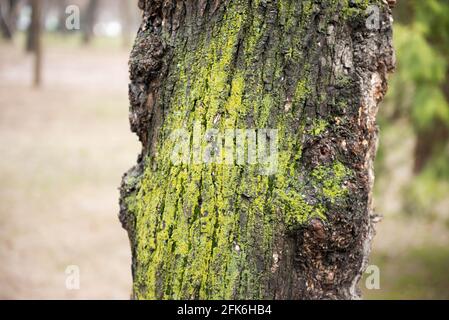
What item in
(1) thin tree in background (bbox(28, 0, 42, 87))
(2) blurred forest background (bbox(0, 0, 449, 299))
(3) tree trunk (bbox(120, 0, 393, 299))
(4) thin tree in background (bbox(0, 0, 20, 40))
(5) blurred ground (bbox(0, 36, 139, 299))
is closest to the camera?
(3) tree trunk (bbox(120, 0, 393, 299))

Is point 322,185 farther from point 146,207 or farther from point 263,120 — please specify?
point 146,207

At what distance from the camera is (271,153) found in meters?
2.40

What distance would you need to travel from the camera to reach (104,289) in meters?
6.99

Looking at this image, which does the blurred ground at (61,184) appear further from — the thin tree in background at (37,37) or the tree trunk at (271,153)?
the tree trunk at (271,153)

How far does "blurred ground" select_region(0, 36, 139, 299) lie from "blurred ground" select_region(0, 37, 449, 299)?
0.06ft

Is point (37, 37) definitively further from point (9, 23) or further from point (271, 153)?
point (9, 23)

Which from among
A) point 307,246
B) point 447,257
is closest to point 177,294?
point 307,246

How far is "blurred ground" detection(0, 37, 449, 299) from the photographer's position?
7207 mm

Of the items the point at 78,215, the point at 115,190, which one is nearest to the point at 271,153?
the point at 78,215

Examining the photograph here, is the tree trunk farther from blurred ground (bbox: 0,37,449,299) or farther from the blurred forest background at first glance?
blurred ground (bbox: 0,37,449,299)

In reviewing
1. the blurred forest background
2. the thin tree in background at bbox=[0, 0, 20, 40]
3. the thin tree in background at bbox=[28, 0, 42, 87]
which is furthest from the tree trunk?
the thin tree in background at bbox=[0, 0, 20, 40]

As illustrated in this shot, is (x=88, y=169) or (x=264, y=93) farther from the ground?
(x=264, y=93)

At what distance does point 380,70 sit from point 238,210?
35.8 inches

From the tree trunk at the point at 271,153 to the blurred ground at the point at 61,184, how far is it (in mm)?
4603
